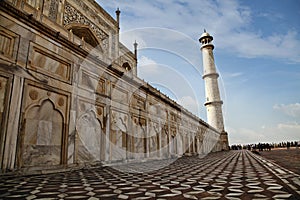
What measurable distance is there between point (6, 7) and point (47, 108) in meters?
2.21

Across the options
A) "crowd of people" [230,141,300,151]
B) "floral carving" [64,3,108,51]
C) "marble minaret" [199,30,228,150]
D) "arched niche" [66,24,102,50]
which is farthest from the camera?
"marble minaret" [199,30,228,150]

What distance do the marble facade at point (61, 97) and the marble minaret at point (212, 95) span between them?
894 inches

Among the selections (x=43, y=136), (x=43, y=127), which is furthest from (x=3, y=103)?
(x=43, y=136)

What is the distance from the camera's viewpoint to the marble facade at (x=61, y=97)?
12.6ft

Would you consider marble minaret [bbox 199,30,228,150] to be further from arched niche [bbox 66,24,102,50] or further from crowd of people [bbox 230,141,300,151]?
arched niche [bbox 66,24,102,50]

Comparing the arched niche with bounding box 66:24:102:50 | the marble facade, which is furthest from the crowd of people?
the arched niche with bounding box 66:24:102:50

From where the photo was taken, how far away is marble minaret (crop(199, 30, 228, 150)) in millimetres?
30141

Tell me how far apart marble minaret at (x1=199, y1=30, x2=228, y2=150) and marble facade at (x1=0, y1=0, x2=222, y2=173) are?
Answer: 22.7 metres

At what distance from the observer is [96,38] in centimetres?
1018

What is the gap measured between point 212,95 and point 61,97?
27930 mm

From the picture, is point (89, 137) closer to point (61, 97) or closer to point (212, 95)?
point (61, 97)

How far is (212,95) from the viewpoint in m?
30.2

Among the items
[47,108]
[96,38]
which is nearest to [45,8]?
[96,38]

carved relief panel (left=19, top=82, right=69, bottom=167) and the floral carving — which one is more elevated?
the floral carving
